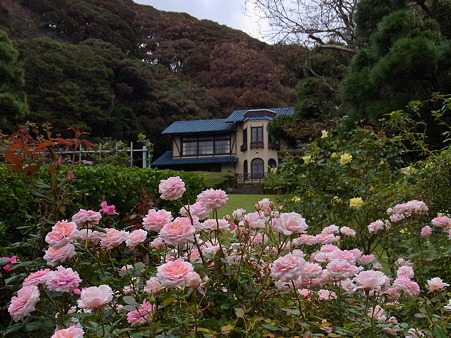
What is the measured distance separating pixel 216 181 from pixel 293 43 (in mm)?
6547

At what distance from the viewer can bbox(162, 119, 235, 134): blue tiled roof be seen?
22.8 metres

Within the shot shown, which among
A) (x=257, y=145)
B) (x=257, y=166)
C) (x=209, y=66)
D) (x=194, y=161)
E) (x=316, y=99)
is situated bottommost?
(x=257, y=166)

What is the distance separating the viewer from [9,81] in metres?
11.5

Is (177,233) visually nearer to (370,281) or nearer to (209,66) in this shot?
(370,281)

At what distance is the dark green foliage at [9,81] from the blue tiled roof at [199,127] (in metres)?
11.4

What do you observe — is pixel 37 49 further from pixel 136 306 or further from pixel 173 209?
pixel 136 306

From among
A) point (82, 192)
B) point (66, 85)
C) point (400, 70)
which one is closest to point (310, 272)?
point (82, 192)

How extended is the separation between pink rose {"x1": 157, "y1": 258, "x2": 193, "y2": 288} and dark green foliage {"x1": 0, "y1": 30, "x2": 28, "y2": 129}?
12032mm

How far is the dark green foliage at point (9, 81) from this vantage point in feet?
36.2

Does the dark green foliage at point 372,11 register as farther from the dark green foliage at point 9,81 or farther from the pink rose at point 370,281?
the dark green foliage at point 9,81

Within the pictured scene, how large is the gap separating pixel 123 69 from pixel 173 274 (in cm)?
2561

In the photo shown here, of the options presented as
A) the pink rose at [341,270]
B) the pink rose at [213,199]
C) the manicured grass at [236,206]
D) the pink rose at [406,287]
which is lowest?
the manicured grass at [236,206]

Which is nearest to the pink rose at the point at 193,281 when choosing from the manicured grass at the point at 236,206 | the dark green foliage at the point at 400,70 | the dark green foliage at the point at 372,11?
the dark green foliage at the point at 400,70

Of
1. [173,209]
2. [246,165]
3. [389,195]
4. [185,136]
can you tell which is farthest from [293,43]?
[185,136]
